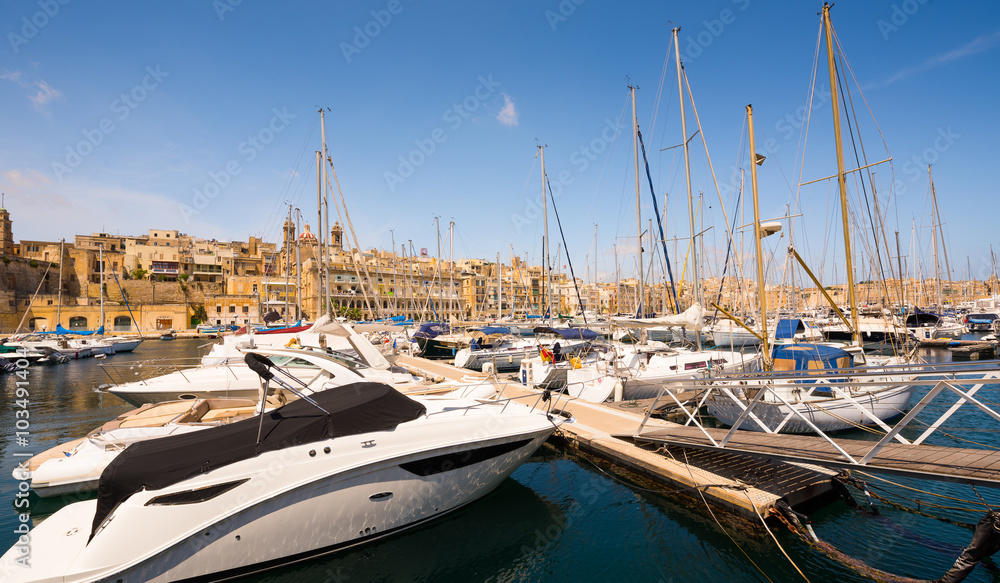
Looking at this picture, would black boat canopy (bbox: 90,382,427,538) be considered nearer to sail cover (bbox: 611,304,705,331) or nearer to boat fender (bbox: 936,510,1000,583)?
boat fender (bbox: 936,510,1000,583)

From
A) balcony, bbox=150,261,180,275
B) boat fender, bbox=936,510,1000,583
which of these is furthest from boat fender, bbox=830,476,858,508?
balcony, bbox=150,261,180,275

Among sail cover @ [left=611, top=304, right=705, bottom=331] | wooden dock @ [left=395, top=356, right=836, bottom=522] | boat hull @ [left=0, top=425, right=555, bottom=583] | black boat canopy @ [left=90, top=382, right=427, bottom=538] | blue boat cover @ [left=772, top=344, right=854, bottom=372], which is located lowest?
wooden dock @ [left=395, top=356, right=836, bottom=522]

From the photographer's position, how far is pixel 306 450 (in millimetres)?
5828

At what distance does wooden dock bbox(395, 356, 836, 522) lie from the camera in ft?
23.6

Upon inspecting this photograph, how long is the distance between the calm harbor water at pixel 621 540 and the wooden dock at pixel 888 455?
2.95ft

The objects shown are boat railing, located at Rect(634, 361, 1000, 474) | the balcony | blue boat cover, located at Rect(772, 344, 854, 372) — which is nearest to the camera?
boat railing, located at Rect(634, 361, 1000, 474)

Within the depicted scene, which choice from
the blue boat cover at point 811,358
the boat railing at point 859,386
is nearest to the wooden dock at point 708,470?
the boat railing at point 859,386

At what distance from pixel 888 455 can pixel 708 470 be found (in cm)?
295

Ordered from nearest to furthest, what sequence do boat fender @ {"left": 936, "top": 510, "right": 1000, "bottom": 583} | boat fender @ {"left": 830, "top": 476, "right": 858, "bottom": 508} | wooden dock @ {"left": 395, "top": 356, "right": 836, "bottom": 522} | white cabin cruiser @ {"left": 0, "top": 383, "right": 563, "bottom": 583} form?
1. boat fender @ {"left": 936, "top": 510, "right": 1000, "bottom": 583}
2. white cabin cruiser @ {"left": 0, "top": 383, "right": 563, "bottom": 583}
3. wooden dock @ {"left": 395, "top": 356, "right": 836, "bottom": 522}
4. boat fender @ {"left": 830, "top": 476, "right": 858, "bottom": 508}

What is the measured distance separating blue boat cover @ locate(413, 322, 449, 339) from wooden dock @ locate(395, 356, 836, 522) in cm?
2312

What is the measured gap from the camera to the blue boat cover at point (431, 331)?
33.1 metres

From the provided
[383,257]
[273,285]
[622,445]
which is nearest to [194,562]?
[622,445]

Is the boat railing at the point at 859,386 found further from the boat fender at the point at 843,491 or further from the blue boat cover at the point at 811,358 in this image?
the blue boat cover at the point at 811,358

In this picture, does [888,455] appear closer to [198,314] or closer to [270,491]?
[270,491]
